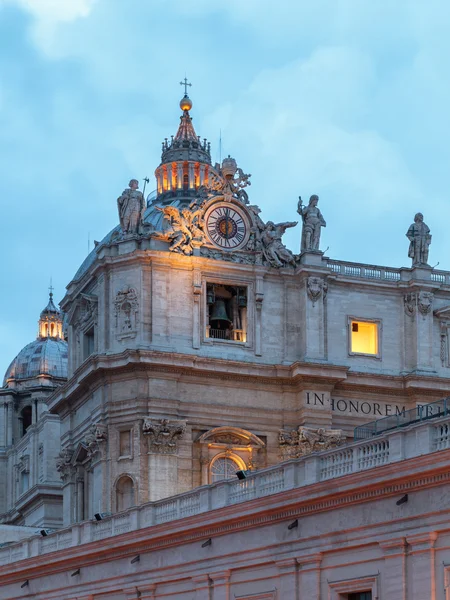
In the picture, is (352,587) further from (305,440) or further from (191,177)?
(191,177)

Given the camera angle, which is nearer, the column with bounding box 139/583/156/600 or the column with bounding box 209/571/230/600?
the column with bounding box 209/571/230/600

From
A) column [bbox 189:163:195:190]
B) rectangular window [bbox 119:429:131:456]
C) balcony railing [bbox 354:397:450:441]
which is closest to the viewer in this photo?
balcony railing [bbox 354:397:450:441]

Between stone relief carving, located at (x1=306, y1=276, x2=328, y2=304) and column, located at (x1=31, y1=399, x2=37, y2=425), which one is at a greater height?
column, located at (x1=31, y1=399, x2=37, y2=425)

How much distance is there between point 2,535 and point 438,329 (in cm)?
2610

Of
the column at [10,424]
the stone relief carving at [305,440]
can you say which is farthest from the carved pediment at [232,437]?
the column at [10,424]

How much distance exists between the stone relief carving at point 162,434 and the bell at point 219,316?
625cm

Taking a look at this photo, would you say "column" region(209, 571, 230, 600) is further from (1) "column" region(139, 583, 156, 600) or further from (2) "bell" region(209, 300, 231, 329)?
(2) "bell" region(209, 300, 231, 329)

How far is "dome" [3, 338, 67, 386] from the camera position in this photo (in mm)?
141875

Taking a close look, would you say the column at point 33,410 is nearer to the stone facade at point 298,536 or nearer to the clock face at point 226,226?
the clock face at point 226,226

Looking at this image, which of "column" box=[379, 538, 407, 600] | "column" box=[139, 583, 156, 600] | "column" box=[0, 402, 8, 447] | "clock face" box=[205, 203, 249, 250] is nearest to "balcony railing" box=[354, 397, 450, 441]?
"column" box=[379, 538, 407, 600]

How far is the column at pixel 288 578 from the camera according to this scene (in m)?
43.4

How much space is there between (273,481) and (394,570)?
7283mm

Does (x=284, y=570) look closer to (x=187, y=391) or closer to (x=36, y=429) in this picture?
(x=187, y=391)

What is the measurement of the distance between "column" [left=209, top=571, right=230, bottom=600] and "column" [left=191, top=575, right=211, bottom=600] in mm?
309
